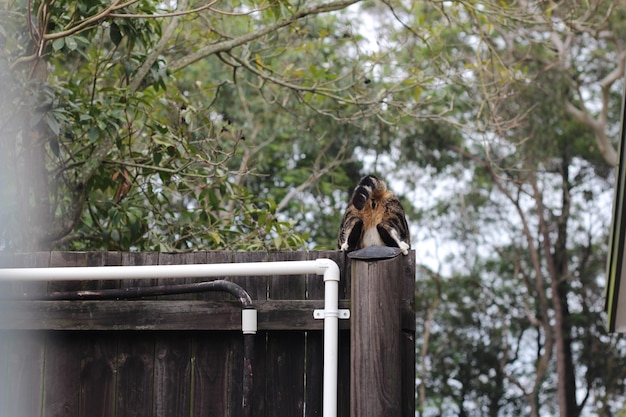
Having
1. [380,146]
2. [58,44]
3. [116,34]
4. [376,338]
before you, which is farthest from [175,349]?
[380,146]

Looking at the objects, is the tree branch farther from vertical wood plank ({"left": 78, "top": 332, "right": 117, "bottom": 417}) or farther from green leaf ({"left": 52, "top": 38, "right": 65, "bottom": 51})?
vertical wood plank ({"left": 78, "top": 332, "right": 117, "bottom": 417})

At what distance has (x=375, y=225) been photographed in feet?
14.3

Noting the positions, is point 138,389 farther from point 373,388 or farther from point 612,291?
point 612,291

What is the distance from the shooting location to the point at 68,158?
587cm

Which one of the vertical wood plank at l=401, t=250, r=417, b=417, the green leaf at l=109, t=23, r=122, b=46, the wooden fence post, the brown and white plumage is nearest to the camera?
the wooden fence post

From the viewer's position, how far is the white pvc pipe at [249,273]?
3.09 m

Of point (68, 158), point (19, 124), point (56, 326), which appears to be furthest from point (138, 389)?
point (68, 158)

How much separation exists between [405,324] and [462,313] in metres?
14.2

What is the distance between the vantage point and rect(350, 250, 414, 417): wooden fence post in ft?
9.89

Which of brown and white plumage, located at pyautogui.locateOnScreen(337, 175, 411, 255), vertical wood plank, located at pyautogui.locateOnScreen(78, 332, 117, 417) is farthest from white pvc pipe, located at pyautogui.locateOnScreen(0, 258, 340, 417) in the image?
brown and white plumage, located at pyautogui.locateOnScreen(337, 175, 411, 255)

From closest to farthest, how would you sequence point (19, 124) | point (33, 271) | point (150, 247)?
point (33, 271) < point (19, 124) < point (150, 247)

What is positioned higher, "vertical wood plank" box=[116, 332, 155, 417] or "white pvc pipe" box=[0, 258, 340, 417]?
"white pvc pipe" box=[0, 258, 340, 417]

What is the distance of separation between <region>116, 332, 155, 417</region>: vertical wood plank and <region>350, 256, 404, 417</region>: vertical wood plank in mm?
764

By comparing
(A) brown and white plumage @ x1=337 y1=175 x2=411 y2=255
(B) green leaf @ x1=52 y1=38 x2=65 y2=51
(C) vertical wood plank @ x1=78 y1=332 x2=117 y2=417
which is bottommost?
(C) vertical wood plank @ x1=78 y1=332 x2=117 y2=417
